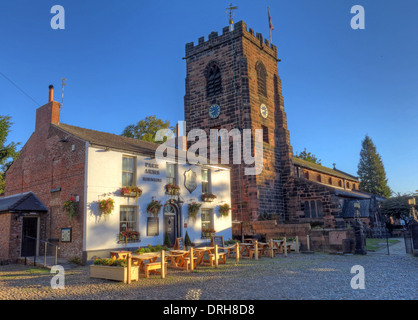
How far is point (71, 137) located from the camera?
1627 cm

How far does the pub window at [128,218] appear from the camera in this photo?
15.9 metres

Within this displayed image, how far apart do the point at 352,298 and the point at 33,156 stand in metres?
17.8

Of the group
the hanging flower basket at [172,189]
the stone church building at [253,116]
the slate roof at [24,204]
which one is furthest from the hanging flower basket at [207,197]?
the slate roof at [24,204]

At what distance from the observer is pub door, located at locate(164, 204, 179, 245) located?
59.4 ft

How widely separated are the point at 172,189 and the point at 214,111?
9.91m

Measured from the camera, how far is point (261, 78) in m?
27.0

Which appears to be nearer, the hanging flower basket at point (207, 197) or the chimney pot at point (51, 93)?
the chimney pot at point (51, 93)

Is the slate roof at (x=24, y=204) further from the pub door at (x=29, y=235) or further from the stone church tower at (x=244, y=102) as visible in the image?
the stone church tower at (x=244, y=102)

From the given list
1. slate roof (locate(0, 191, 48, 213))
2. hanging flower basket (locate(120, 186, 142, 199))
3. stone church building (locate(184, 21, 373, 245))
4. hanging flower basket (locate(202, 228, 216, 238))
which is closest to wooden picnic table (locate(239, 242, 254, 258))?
hanging flower basket (locate(202, 228, 216, 238))

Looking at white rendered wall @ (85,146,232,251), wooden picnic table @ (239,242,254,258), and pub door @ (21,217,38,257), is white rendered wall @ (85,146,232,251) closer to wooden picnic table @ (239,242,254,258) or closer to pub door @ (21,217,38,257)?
wooden picnic table @ (239,242,254,258)

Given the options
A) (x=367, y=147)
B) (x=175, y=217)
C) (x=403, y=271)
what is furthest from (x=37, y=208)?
(x=367, y=147)

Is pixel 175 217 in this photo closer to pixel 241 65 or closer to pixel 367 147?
pixel 241 65

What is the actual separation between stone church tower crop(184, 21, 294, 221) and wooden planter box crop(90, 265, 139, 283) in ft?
45.2

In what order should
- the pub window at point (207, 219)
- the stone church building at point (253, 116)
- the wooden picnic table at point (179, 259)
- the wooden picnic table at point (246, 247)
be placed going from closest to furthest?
the wooden picnic table at point (179, 259) → the wooden picnic table at point (246, 247) → the pub window at point (207, 219) → the stone church building at point (253, 116)
